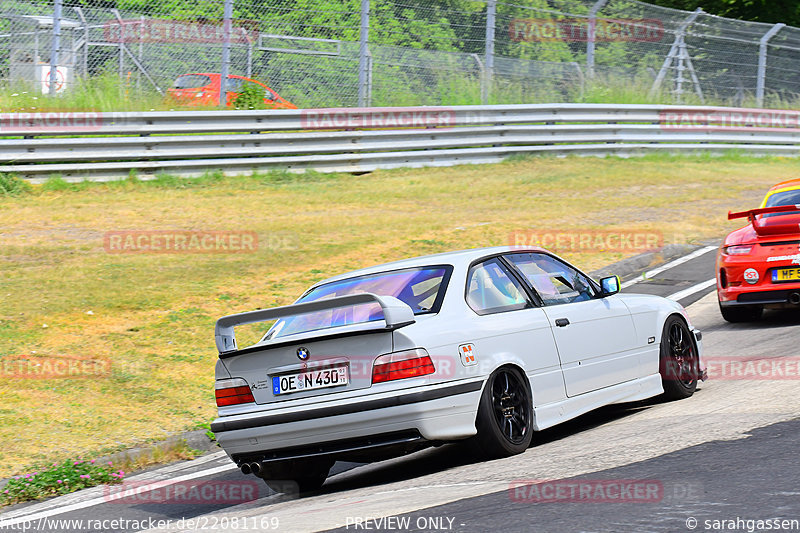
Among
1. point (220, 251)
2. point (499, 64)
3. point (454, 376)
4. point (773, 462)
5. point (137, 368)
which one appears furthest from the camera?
point (499, 64)

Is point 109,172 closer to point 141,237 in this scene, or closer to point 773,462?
point 141,237

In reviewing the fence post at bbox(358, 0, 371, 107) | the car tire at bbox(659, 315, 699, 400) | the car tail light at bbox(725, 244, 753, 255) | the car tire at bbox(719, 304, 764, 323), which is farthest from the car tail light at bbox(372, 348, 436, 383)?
the fence post at bbox(358, 0, 371, 107)

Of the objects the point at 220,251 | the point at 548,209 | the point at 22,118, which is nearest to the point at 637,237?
the point at 548,209

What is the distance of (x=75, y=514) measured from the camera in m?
6.33

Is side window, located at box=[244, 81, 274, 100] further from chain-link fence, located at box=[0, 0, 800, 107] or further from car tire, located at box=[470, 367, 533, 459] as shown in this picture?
car tire, located at box=[470, 367, 533, 459]

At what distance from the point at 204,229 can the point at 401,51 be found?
769 centimetres

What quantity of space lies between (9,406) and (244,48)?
37.6 ft

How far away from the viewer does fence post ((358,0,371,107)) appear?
20.0 meters

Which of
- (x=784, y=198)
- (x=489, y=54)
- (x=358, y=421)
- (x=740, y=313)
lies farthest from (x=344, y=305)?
(x=489, y=54)

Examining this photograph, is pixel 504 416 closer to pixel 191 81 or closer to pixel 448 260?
pixel 448 260

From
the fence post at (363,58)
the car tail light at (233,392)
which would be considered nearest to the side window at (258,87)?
the fence post at (363,58)

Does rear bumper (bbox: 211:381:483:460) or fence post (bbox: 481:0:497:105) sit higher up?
fence post (bbox: 481:0:497:105)

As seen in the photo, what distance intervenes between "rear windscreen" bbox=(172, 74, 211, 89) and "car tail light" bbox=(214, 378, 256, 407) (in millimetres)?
12940

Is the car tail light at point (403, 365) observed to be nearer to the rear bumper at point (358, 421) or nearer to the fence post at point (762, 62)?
the rear bumper at point (358, 421)
